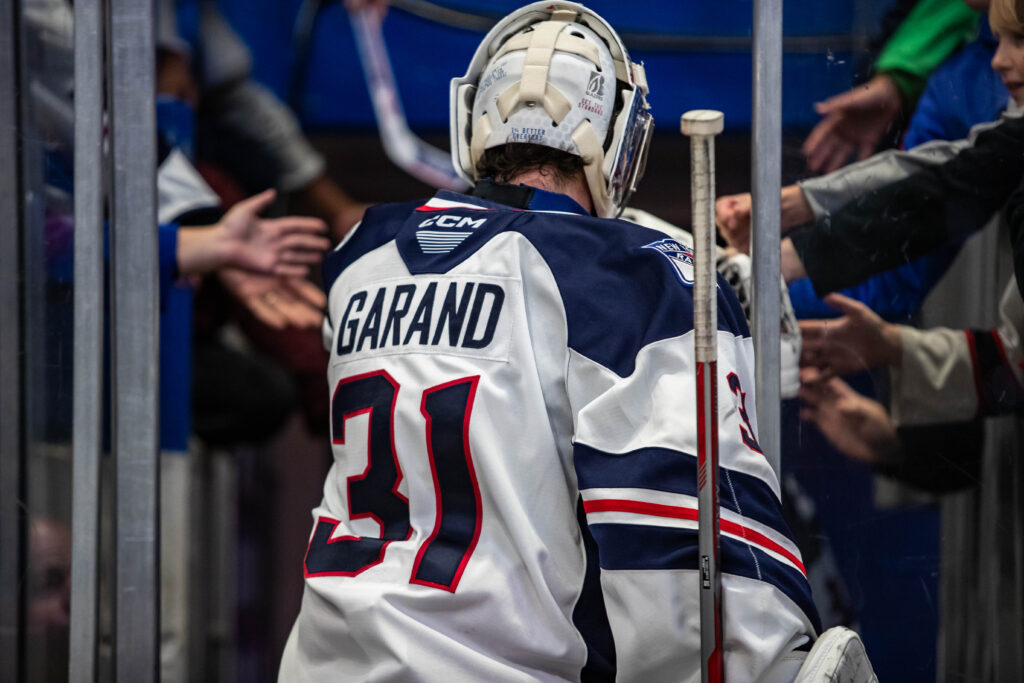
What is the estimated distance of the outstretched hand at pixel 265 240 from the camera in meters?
2.50

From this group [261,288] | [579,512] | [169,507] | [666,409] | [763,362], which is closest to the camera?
[666,409]

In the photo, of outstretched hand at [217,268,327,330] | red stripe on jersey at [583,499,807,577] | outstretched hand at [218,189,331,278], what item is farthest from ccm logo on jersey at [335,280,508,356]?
outstretched hand at [217,268,327,330]

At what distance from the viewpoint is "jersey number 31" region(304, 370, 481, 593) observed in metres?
1.39

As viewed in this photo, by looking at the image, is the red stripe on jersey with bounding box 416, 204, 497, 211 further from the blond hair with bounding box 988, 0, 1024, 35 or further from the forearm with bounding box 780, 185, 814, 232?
the blond hair with bounding box 988, 0, 1024, 35

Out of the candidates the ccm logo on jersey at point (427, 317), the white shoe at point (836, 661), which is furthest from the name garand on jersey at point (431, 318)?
the white shoe at point (836, 661)

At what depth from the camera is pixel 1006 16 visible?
1.76 metres

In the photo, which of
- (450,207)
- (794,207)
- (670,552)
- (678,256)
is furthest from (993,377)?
(450,207)

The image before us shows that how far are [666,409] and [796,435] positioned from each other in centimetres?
Answer: 63

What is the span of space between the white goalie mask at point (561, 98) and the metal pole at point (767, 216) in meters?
0.20

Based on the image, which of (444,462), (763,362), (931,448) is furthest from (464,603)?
(931,448)

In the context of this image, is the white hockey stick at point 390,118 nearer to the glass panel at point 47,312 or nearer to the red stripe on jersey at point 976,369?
the glass panel at point 47,312

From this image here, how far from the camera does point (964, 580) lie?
1.83m

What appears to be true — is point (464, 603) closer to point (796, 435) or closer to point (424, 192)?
point (796, 435)

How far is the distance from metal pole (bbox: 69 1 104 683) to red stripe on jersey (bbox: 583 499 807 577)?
904 millimetres
